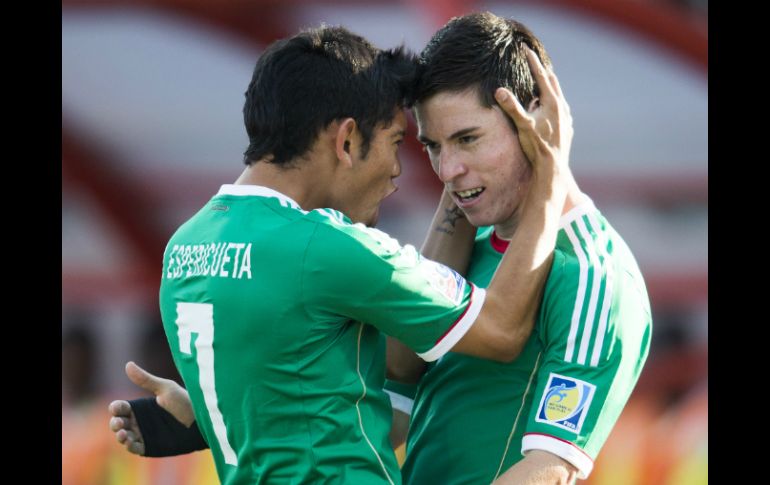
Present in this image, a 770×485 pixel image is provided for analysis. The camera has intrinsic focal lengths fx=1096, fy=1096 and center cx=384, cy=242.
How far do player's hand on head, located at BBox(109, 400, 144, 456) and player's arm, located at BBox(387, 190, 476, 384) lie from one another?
0.76 metres

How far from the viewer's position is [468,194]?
122 inches

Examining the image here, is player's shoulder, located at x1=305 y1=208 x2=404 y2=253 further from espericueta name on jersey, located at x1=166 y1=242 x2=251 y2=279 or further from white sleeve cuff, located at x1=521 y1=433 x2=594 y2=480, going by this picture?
white sleeve cuff, located at x1=521 y1=433 x2=594 y2=480

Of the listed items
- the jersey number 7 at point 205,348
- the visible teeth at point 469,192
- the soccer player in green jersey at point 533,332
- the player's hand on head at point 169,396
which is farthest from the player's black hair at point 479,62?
the player's hand on head at point 169,396

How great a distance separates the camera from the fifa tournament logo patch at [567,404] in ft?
9.13

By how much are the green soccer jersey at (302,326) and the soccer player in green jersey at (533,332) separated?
0.95ft

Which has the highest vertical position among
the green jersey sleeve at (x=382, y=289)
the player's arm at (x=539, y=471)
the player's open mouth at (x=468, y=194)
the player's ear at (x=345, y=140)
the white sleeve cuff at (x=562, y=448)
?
the player's ear at (x=345, y=140)

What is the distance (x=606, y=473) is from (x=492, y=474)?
13.1 feet

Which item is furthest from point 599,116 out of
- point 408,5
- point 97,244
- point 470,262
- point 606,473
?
point 470,262

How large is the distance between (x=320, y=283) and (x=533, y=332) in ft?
2.10

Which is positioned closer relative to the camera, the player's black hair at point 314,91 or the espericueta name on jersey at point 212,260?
the espericueta name on jersey at point 212,260

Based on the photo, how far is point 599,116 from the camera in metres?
13.1

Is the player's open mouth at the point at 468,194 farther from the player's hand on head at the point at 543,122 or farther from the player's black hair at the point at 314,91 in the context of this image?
the player's black hair at the point at 314,91

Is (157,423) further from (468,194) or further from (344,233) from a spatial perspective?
(468,194)

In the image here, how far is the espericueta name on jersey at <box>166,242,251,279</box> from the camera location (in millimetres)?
2713
